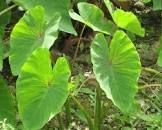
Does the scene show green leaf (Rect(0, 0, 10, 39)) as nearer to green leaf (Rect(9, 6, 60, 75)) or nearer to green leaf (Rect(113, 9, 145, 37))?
green leaf (Rect(9, 6, 60, 75))

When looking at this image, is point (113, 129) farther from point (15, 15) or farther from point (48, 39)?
point (15, 15)

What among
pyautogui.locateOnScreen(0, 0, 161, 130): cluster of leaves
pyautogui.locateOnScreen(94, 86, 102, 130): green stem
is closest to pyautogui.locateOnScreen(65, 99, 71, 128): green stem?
pyautogui.locateOnScreen(94, 86, 102, 130): green stem

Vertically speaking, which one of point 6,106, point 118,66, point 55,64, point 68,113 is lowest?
point 68,113

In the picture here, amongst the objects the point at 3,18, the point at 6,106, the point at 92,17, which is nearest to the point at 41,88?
the point at 92,17

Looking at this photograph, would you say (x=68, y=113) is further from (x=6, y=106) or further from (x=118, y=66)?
(x=118, y=66)

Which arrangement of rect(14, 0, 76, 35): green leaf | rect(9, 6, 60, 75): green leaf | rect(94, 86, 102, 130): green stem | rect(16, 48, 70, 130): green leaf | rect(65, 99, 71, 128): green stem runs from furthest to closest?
rect(65, 99, 71, 128): green stem
rect(94, 86, 102, 130): green stem
rect(14, 0, 76, 35): green leaf
rect(9, 6, 60, 75): green leaf
rect(16, 48, 70, 130): green leaf

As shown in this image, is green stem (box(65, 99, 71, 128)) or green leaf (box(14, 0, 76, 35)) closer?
green leaf (box(14, 0, 76, 35))

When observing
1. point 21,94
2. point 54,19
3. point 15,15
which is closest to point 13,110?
point 21,94
